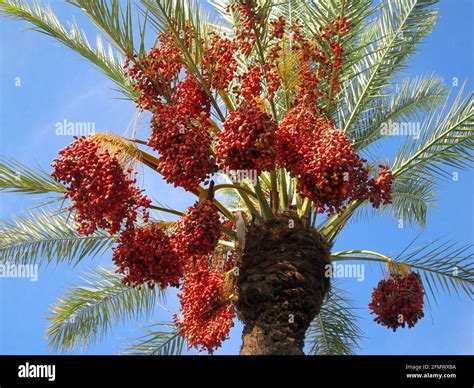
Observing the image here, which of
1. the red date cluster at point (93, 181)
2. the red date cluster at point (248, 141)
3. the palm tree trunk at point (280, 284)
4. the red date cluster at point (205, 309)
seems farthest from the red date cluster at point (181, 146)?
the red date cluster at point (205, 309)

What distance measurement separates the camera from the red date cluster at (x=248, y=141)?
21.5ft

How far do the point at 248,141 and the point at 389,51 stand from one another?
11.6ft

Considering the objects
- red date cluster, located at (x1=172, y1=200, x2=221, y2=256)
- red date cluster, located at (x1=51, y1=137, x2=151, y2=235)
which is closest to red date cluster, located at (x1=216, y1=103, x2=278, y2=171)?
red date cluster, located at (x1=172, y1=200, x2=221, y2=256)

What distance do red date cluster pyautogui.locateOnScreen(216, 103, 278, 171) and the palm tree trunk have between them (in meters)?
1.29

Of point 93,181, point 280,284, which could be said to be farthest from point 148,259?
point 280,284

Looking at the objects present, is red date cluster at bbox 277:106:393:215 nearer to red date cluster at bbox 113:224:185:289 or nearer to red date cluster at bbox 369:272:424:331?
red date cluster at bbox 369:272:424:331

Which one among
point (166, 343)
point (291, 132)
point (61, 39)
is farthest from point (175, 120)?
point (166, 343)

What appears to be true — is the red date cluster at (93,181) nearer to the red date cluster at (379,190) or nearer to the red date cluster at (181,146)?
the red date cluster at (181,146)

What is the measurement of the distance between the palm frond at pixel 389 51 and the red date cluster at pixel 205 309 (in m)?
2.72

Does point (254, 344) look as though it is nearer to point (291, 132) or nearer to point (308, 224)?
point (308, 224)

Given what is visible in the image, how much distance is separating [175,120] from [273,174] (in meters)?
1.57

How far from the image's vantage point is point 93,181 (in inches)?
264

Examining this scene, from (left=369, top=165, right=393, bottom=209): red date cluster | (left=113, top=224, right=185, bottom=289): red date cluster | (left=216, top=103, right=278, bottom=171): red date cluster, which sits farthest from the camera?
(left=369, top=165, right=393, bottom=209): red date cluster

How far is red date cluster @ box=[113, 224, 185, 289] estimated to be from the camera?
6.88 meters
